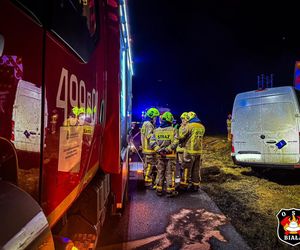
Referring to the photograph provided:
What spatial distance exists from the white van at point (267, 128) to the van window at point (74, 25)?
5926 millimetres

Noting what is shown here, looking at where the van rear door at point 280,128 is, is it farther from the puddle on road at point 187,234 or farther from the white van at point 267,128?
the puddle on road at point 187,234

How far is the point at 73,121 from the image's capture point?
176 cm

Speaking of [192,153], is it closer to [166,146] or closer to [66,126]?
[166,146]

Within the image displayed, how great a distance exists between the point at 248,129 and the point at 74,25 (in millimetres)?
6933

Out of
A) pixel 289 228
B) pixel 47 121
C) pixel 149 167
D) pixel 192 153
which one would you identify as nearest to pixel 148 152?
pixel 149 167

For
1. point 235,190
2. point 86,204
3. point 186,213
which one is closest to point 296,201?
point 235,190

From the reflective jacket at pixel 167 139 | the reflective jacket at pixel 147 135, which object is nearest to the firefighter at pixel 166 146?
the reflective jacket at pixel 167 139

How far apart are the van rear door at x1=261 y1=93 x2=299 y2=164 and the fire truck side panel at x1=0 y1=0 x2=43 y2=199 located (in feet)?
22.3

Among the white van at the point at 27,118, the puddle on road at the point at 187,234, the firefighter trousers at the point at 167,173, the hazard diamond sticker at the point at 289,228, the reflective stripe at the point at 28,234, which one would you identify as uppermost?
the white van at the point at 27,118

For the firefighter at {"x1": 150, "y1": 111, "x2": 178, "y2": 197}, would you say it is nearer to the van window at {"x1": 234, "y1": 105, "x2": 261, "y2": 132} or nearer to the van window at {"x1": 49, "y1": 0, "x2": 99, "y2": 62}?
the van window at {"x1": 234, "y1": 105, "x2": 261, "y2": 132}

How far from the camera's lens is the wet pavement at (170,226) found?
390 cm

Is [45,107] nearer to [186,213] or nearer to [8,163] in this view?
[8,163]

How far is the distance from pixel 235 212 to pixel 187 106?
7078 centimetres

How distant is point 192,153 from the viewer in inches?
263
